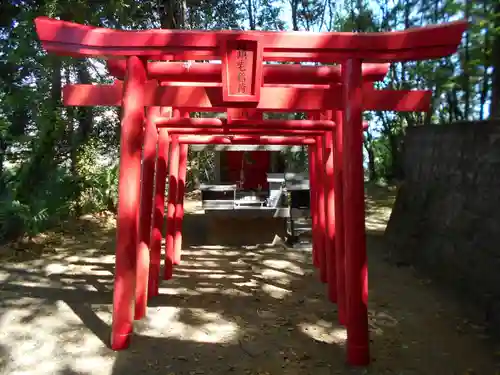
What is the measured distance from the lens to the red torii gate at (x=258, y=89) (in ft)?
9.88

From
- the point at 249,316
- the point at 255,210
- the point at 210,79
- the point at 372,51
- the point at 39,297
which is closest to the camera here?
the point at 372,51

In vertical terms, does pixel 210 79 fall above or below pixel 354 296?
above

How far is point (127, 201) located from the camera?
3.44 metres

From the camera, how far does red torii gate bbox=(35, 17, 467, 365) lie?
3.01 metres

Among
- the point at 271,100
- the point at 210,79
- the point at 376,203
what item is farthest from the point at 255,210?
the point at 376,203

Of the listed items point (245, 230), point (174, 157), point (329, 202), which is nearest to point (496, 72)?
point (329, 202)

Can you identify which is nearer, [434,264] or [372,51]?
[372,51]

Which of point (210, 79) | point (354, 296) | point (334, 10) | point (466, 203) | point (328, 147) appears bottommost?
point (354, 296)

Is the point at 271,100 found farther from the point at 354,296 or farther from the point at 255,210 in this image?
the point at 255,210

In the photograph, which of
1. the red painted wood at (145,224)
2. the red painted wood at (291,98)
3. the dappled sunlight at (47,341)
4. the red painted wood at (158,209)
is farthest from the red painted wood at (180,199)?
the red painted wood at (291,98)

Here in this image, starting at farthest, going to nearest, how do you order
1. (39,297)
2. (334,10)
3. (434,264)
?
(334,10), (434,264), (39,297)

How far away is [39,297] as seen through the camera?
15.7ft

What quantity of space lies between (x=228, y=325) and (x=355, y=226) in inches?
65.3

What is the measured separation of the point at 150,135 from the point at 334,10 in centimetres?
1537
